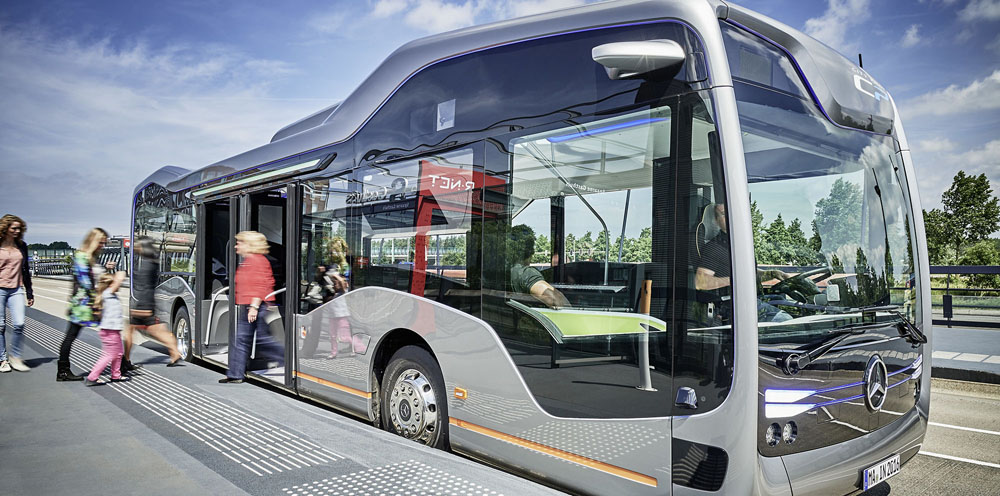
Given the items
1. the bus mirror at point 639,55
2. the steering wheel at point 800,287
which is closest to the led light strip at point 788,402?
the steering wheel at point 800,287

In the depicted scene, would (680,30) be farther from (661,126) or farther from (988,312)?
(988,312)

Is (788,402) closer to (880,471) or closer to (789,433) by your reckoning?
(789,433)

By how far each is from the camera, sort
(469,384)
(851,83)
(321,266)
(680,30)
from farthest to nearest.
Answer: (321,266)
(469,384)
(851,83)
(680,30)

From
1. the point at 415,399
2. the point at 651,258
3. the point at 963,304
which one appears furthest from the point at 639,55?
the point at 963,304

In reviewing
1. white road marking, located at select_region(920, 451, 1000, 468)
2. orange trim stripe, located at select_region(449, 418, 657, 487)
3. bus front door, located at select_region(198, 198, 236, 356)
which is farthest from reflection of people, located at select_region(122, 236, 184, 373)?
white road marking, located at select_region(920, 451, 1000, 468)

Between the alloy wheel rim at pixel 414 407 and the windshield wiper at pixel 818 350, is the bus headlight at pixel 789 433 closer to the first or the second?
the windshield wiper at pixel 818 350

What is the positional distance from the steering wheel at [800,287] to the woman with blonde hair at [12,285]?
310 inches

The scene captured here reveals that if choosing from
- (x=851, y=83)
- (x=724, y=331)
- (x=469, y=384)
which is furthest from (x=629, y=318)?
(x=851, y=83)

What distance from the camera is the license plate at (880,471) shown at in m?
3.78

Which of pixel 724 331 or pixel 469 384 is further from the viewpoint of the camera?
pixel 469 384

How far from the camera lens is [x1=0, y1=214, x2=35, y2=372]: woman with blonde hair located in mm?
7527

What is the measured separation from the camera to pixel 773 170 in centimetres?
362

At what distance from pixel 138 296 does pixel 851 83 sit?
25.4 feet

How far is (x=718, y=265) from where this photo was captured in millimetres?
3289
